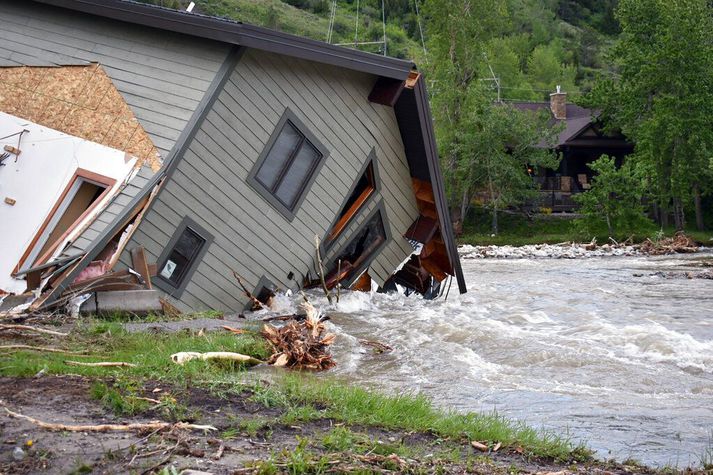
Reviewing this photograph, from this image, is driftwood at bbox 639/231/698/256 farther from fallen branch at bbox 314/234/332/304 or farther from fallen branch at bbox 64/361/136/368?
fallen branch at bbox 64/361/136/368

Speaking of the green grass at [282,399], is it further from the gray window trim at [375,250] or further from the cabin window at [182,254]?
the gray window trim at [375,250]

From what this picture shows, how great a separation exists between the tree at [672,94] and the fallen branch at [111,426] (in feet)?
137

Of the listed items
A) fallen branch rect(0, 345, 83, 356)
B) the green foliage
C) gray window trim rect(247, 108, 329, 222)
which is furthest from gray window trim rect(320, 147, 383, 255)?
the green foliage

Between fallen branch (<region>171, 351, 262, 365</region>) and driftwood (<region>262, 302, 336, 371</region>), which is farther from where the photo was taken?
driftwood (<region>262, 302, 336, 371</region>)

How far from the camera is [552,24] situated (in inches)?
4692

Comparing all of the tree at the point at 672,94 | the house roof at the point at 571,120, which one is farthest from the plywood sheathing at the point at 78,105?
the house roof at the point at 571,120

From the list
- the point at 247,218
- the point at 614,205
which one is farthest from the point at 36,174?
the point at 614,205

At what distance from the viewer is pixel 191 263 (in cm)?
1425

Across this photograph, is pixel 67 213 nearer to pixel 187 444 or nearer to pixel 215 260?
pixel 215 260

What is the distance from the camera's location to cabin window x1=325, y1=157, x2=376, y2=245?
17.0 metres

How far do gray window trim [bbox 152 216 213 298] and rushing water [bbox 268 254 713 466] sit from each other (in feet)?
8.05

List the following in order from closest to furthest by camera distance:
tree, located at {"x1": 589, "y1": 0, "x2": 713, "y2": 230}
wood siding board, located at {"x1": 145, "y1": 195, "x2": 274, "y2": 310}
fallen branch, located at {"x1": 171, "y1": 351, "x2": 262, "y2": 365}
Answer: fallen branch, located at {"x1": 171, "y1": 351, "x2": 262, "y2": 365}, wood siding board, located at {"x1": 145, "y1": 195, "x2": 274, "y2": 310}, tree, located at {"x1": 589, "y1": 0, "x2": 713, "y2": 230}

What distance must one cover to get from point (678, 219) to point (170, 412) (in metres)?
42.7

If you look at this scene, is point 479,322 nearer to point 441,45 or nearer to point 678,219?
point 678,219
